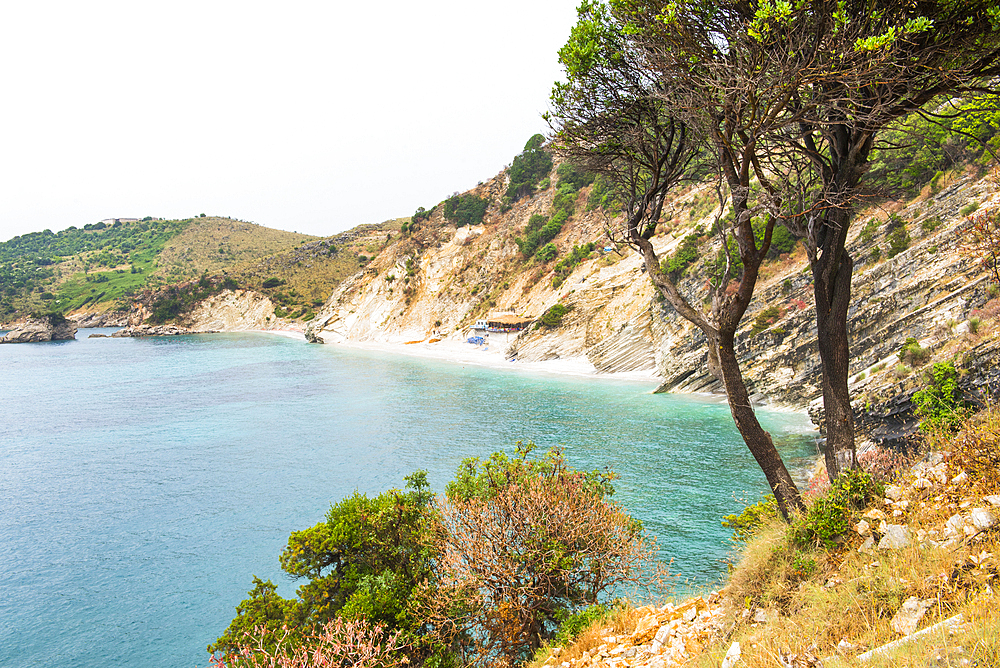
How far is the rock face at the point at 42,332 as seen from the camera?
103750 millimetres

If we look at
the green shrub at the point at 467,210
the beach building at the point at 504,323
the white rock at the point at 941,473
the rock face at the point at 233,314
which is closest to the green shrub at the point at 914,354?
the white rock at the point at 941,473

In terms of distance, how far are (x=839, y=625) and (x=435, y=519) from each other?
781cm

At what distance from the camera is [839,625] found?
4801mm

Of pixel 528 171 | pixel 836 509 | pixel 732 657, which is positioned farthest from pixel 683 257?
pixel 528 171

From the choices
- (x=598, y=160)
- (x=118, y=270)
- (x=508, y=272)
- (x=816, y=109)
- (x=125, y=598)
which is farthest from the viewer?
(x=118, y=270)

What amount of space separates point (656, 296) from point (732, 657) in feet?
152

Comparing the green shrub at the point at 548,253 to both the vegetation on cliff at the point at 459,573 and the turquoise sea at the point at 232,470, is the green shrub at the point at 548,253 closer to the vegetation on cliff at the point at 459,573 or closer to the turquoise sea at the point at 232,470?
the turquoise sea at the point at 232,470

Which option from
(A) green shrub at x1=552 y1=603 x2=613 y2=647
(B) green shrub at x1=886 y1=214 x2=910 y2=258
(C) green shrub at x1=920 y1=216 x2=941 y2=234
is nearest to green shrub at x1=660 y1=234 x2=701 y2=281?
(B) green shrub at x1=886 y1=214 x2=910 y2=258

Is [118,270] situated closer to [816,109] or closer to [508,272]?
[508,272]

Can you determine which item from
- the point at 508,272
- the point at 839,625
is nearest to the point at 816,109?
the point at 839,625

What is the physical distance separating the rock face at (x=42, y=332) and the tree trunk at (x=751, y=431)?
460ft

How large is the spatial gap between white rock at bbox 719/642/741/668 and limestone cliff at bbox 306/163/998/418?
7056 mm

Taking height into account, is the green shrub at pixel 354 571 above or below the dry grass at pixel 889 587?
below

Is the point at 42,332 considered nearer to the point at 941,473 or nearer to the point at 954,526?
the point at 941,473
